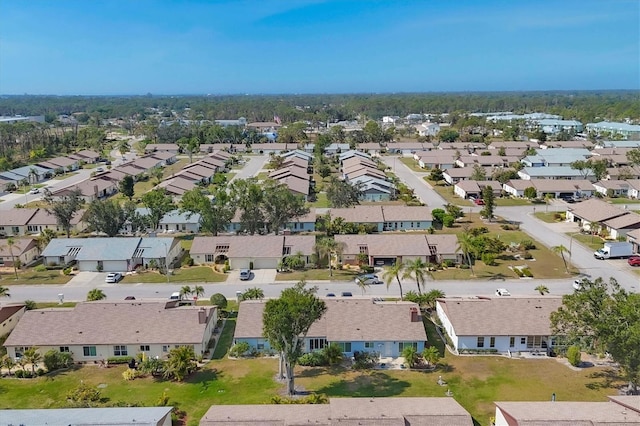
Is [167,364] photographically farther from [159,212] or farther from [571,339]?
Answer: [159,212]

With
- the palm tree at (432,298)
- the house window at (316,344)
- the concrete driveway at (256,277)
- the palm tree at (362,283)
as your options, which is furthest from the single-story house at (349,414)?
the concrete driveway at (256,277)

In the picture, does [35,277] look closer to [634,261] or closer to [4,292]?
[4,292]


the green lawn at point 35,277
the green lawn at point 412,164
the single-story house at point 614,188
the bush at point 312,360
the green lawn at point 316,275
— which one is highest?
the green lawn at point 412,164

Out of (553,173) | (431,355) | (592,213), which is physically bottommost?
(431,355)

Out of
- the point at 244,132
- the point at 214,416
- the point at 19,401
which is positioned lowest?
the point at 19,401

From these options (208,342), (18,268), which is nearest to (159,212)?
(18,268)

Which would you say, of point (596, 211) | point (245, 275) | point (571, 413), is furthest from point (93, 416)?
point (596, 211)

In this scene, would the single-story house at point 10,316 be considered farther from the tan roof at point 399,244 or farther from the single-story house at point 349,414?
the tan roof at point 399,244
